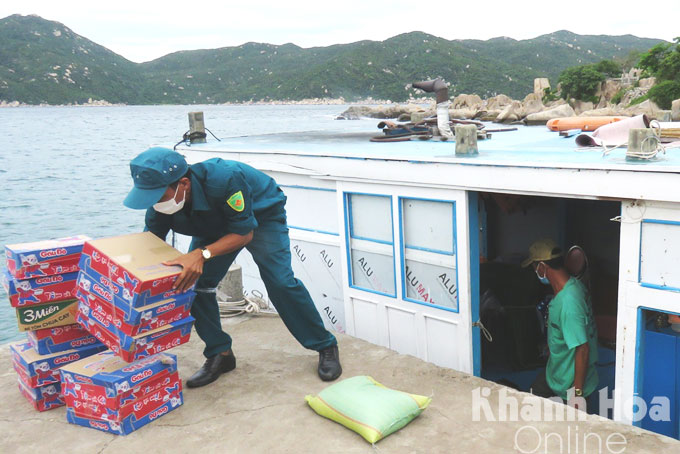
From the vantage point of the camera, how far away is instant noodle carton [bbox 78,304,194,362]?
10.8 feet

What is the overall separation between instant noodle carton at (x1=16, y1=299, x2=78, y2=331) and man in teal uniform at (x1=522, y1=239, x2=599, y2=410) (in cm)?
315

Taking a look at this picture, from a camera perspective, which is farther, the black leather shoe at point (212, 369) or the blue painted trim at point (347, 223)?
the blue painted trim at point (347, 223)

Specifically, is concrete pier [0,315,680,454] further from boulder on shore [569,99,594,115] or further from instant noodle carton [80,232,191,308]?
boulder on shore [569,99,594,115]

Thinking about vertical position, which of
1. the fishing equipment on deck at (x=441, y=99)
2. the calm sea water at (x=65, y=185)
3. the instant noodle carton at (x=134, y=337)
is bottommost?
the calm sea water at (x=65, y=185)

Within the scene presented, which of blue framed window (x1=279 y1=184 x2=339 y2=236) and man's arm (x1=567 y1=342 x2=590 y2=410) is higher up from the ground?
blue framed window (x1=279 y1=184 x2=339 y2=236)

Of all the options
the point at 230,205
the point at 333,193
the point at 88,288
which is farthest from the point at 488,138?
the point at 88,288

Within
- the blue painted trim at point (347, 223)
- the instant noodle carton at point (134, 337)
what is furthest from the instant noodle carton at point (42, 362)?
the blue painted trim at point (347, 223)

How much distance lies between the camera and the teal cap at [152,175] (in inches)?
127

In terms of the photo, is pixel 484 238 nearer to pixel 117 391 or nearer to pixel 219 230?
pixel 219 230

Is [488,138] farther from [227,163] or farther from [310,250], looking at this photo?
[227,163]

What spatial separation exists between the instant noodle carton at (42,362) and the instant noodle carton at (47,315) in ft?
0.67

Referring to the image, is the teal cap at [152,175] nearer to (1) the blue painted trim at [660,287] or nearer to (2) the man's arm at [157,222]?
(2) the man's arm at [157,222]

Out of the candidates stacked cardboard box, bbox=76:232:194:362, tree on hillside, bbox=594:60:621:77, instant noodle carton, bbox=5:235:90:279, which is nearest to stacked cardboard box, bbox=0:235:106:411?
instant noodle carton, bbox=5:235:90:279

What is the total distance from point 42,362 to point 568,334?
336 cm
